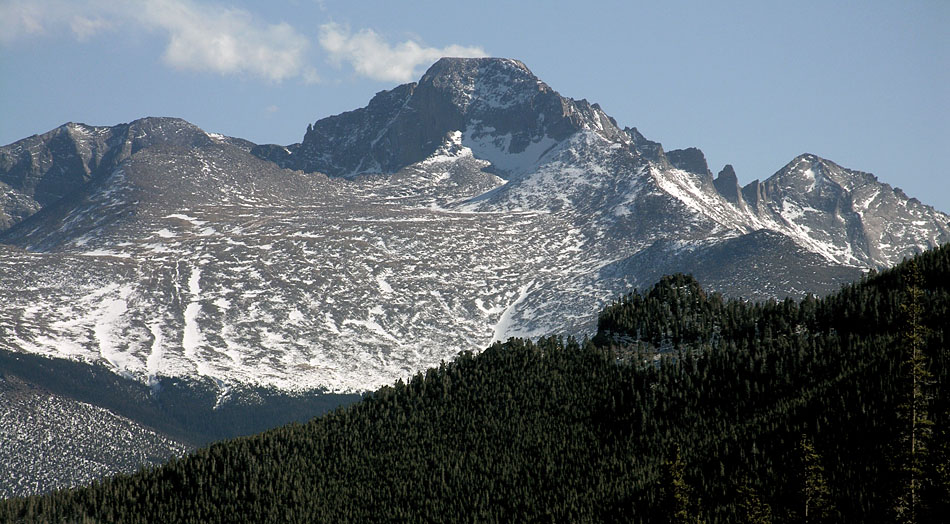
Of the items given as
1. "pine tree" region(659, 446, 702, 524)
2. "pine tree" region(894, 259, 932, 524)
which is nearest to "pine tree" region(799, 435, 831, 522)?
"pine tree" region(894, 259, 932, 524)

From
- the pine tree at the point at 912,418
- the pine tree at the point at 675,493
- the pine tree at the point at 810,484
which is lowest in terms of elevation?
the pine tree at the point at 675,493

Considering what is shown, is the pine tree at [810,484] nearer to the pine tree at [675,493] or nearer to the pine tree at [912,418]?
the pine tree at [912,418]

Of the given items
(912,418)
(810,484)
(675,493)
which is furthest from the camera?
(675,493)

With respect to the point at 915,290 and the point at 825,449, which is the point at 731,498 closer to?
the point at 825,449

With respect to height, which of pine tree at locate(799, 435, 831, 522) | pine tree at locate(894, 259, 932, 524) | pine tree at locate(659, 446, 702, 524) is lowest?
pine tree at locate(659, 446, 702, 524)

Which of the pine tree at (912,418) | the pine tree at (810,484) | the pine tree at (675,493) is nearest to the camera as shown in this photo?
the pine tree at (912,418)

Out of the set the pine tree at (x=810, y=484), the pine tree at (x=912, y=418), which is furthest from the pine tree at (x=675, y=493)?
the pine tree at (x=912, y=418)

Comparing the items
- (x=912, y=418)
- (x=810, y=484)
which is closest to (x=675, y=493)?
(x=810, y=484)

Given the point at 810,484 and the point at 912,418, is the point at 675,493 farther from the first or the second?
the point at 912,418

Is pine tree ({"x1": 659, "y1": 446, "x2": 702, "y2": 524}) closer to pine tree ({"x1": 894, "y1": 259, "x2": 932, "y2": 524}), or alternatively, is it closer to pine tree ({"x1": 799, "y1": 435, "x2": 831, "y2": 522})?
pine tree ({"x1": 799, "y1": 435, "x2": 831, "y2": 522})

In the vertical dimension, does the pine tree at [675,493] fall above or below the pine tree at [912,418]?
below

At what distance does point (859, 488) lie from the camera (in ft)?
596

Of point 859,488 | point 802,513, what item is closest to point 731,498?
point 859,488

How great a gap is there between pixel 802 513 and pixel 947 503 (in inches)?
1040
